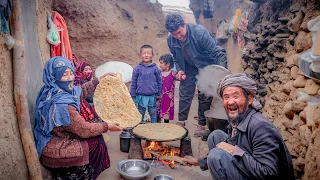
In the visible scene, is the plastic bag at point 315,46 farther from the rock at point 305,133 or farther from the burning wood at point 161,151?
the burning wood at point 161,151

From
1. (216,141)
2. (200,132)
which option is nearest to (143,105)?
(200,132)

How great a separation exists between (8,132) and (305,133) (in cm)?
293

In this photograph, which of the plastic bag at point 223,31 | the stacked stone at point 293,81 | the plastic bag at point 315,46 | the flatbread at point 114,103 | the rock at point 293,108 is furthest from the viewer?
the plastic bag at point 223,31

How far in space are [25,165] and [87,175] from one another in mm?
678

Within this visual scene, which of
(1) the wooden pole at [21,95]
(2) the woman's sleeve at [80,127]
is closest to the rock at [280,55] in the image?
(2) the woman's sleeve at [80,127]

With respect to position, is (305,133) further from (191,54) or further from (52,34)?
(52,34)

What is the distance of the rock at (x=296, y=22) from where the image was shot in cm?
315

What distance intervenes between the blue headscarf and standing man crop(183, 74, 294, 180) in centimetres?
156

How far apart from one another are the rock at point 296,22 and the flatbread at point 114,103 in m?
2.40

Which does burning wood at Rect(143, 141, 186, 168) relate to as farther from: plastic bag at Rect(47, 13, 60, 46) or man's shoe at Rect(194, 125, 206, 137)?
plastic bag at Rect(47, 13, 60, 46)

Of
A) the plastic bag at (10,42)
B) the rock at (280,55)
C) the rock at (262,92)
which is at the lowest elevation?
the rock at (262,92)

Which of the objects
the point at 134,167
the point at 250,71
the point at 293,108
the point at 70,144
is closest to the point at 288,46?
the point at 293,108

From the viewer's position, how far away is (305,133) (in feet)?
8.27

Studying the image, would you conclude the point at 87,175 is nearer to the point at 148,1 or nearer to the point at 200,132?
the point at 200,132
